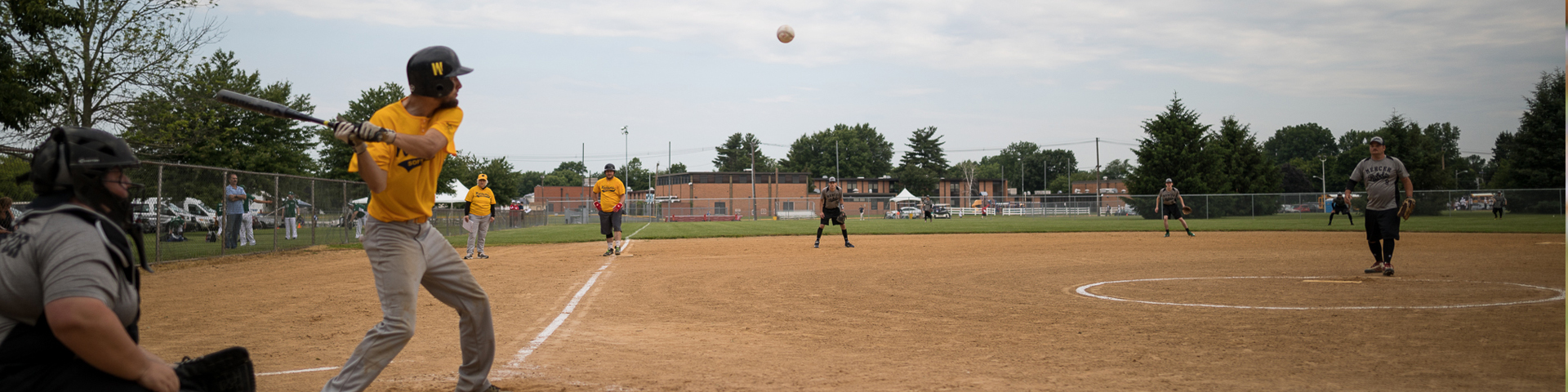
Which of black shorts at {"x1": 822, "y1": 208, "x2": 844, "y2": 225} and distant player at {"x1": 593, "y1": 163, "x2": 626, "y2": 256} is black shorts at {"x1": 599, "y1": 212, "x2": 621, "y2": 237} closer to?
distant player at {"x1": 593, "y1": 163, "x2": 626, "y2": 256}

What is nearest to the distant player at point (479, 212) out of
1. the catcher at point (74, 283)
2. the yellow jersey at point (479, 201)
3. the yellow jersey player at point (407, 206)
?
the yellow jersey at point (479, 201)

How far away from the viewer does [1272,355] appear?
18.5 feet

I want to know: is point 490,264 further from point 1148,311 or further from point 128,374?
point 128,374

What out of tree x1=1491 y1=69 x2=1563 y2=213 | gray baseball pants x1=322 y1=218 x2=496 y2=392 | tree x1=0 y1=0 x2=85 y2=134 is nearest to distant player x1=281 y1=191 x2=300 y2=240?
tree x1=0 y1=0 x2=85 y2=134

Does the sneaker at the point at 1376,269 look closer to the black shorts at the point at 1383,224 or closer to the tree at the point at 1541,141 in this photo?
the black shorts at the point at 1383,224

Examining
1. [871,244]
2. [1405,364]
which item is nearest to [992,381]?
[1405,364]

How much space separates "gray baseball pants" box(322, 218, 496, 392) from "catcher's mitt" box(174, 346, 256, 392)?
3.29ft

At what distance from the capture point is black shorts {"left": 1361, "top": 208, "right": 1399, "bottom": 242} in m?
→ 11.2

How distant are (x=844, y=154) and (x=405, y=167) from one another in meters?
138

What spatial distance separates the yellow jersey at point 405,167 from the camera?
3920mm

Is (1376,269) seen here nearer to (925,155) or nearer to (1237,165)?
(1237,165)

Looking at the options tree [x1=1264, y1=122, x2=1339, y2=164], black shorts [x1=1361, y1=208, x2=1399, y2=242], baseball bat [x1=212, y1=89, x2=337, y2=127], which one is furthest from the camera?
tree [x1=1264, y1=122, x2=1339, y2=164]

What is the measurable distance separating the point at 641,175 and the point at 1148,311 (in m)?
168

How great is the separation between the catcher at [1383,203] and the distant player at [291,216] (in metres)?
20.9
